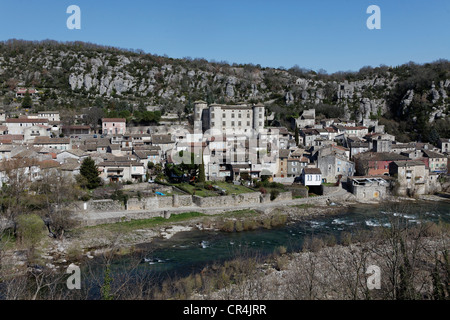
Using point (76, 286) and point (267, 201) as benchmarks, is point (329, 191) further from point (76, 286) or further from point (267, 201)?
point (76, 286)

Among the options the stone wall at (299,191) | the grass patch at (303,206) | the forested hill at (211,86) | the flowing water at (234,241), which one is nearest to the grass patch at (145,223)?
the flowing water at (234,241)

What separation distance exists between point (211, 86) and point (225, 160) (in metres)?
41.3

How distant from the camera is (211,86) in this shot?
238 ft

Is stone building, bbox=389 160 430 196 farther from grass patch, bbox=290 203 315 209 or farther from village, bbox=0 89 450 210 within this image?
grass patch, bbox=290 203 315 209

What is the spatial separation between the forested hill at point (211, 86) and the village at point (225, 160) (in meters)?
11.5

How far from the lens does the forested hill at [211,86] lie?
5728 centimetres

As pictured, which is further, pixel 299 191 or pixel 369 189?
pixel 369 189

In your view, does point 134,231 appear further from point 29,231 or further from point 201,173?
point 201,173

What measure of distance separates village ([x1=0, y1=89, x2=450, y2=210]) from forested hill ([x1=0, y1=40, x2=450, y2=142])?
11.5 m

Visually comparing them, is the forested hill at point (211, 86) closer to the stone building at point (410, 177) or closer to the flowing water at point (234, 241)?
the stone building at point (410, 177)

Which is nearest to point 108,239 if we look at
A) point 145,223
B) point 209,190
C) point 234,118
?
point 145,223
